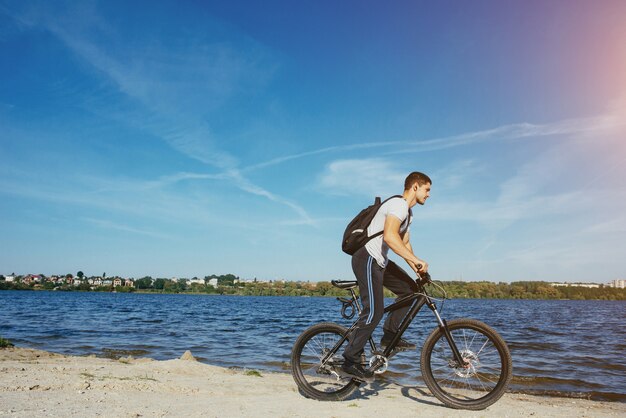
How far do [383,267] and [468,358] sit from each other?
A: 1.57 meters

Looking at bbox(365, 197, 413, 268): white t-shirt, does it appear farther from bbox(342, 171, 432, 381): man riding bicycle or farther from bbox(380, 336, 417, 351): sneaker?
bbox(380, 336, 417, 351): sneaker

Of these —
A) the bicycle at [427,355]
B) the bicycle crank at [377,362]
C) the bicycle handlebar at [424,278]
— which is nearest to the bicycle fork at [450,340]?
the bicycle at [427,355]

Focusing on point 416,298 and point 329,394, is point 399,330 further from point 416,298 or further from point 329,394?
point 329,394

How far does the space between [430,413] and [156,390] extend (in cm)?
400

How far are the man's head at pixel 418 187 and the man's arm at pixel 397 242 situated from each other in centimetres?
54

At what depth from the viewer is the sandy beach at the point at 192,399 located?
5.40m

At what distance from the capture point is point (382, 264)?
232 inches

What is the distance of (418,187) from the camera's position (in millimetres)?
6074

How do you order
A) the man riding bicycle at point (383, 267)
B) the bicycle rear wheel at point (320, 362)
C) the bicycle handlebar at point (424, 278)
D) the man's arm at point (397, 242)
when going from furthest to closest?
1. the bicycle rear wheel at point (320, 362)
2. the bicycle handlebar at point (424, 278)
3. the man riding bicycle at point (383, 267)
4. the man's arm at point (397, 242)

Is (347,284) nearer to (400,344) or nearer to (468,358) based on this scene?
(400,344)

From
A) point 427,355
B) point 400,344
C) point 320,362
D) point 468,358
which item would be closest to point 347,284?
point 400,344

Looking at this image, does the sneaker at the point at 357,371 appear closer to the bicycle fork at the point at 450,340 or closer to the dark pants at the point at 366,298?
the dark pants at the point at 366,298

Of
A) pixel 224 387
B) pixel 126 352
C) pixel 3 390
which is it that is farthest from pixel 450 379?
pixel 126 352

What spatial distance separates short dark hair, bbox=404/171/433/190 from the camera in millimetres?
6082
